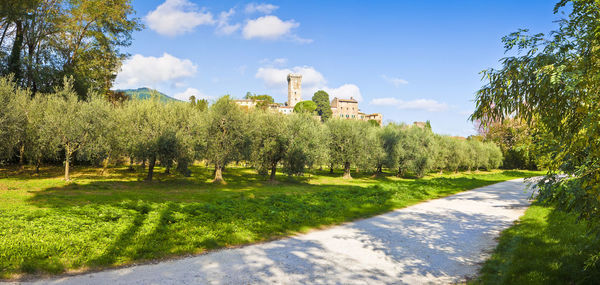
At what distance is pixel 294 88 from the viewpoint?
18038 centimetres

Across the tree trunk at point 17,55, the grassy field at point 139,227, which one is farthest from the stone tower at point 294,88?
the grassy field at point 139,227

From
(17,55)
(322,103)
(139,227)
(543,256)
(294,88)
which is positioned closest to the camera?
(543,256)

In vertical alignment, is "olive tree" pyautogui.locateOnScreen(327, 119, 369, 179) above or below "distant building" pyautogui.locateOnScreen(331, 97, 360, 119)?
below

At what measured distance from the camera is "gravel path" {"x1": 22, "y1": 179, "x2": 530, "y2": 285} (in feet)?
22.2

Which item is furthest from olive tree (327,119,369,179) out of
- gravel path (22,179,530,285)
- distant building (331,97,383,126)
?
distant building (331,97,383,126)

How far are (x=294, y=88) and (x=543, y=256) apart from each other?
578 ft

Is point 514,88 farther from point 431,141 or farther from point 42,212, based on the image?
point 431,141

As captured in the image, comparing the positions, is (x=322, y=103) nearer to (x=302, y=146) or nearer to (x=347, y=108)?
(x=347, y=108)

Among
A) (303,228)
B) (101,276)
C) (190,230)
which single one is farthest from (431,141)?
(101,276)

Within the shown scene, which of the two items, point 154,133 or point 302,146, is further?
point 302,146

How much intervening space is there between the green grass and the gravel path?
20.5 inches

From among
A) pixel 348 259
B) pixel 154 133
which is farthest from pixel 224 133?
pixel 348 259

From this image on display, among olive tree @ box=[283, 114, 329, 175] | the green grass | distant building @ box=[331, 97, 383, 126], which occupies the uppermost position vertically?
distant building @ box=[331, 97, 383, 126]

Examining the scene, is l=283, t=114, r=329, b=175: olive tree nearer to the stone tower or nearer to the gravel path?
the gravel path
